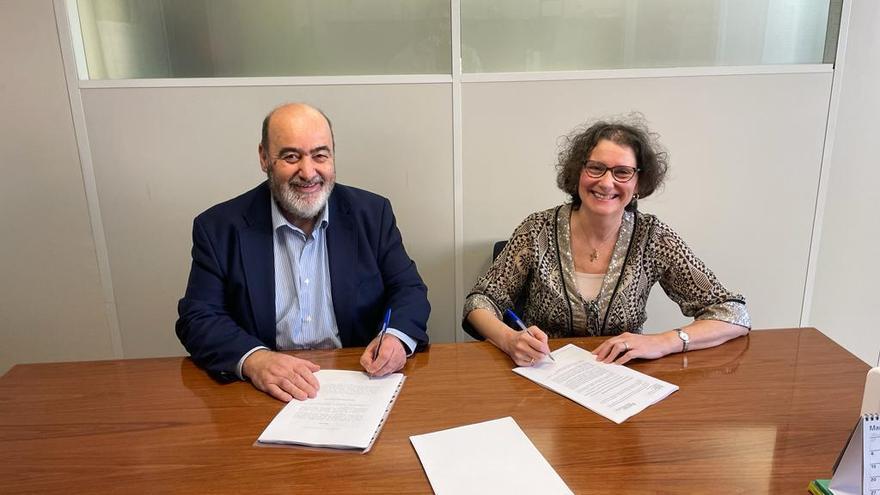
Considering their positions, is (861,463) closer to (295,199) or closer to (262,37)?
(295,199)

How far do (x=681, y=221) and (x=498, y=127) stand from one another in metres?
0.91

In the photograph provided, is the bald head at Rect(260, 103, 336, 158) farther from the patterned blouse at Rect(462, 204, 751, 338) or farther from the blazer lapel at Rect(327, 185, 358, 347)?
the patterned blouse at Rect(462, 204, 751, 338)

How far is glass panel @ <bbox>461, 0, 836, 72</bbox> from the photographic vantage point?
2.16 meters

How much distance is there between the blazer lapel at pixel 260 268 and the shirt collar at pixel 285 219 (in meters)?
0.02

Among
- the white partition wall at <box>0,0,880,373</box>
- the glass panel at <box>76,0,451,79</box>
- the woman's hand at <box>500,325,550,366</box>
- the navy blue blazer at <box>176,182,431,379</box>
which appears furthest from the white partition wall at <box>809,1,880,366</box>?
the navy blue blazer at <box>176,182,431,379</box>

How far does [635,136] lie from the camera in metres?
1.63

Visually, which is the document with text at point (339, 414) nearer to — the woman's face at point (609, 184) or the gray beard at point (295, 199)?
the gray beard at point (295, 199)

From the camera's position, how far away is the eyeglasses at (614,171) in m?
1.58

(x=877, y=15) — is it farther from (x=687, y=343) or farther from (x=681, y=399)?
(x=681, y=399)

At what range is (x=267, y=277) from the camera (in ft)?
5.04

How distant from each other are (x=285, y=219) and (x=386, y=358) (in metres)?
0.56

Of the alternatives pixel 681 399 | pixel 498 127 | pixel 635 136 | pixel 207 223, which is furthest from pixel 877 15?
pixel 207 223

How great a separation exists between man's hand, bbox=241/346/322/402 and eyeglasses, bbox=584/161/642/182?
3.16ft

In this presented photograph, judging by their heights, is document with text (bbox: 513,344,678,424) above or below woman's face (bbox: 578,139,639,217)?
below
